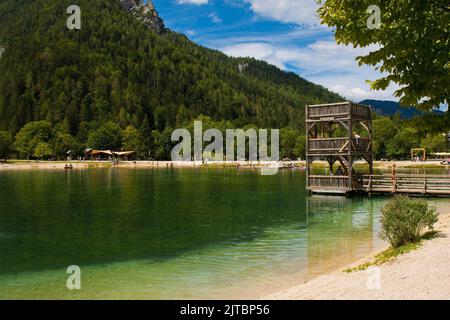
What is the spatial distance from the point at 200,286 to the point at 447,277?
22.7 ft

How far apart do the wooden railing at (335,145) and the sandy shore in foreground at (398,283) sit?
24.9 metres

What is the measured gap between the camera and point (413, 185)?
1489 inches

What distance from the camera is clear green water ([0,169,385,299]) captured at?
1373cm

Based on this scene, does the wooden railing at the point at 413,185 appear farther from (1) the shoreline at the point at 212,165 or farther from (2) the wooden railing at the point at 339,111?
(1) the shoreline at the point at 212,165

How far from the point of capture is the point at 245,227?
974 inches

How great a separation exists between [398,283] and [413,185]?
29.8 meters

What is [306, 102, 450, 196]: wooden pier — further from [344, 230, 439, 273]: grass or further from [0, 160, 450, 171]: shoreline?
[0, 160, 450, 171]: shoreline

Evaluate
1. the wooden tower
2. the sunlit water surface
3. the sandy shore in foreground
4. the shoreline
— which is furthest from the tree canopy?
the shoreline

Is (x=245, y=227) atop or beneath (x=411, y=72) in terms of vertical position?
beneath

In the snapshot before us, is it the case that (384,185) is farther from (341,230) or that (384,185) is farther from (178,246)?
(178,246)
